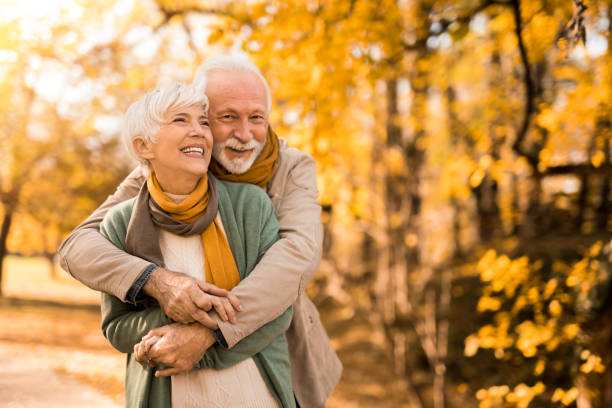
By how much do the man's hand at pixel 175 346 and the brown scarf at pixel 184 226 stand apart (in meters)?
0.17

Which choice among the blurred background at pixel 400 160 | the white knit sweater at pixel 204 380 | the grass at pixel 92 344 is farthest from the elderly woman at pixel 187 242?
the grass at pixel 92 344

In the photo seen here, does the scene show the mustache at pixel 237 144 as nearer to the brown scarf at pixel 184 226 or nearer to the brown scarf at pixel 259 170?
the brown scarf at pixel 259 170

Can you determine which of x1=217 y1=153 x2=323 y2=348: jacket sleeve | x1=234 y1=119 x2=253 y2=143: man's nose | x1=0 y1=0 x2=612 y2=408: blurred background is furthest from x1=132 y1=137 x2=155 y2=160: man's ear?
x1=0 y1=0 x2=612 y2=408: blurred background

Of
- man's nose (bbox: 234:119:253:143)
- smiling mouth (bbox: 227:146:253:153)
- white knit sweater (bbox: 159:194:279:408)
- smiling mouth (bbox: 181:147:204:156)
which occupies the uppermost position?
man's nose (bbox: 234:119:253:143)

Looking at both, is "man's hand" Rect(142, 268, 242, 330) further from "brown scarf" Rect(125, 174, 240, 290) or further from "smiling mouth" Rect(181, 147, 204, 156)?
"smiling mouth" Rect(181, 147, 204, 156)

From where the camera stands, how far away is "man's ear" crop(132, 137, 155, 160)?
1.52m

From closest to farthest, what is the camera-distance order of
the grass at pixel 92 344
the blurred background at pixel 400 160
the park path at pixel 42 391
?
1. the park path at pixel 42 391
2. the blurred background at pixel 400 160
3. the grass at pixel 92 344

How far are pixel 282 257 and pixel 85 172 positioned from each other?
12.3 metres

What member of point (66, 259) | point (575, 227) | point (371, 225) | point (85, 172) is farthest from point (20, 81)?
point (575, 227)

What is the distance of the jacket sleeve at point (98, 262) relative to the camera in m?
1.42

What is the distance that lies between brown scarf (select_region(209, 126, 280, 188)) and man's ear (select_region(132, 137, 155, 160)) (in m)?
0.28

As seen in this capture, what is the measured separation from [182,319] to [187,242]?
0.26 m

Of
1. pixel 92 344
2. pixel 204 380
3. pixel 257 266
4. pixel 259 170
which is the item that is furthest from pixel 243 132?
pixel 92 344

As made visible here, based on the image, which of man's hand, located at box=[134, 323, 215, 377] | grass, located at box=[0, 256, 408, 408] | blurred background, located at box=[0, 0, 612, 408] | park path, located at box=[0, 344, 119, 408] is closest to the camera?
man's hand, located at box=[134, 323, 215, 377]
